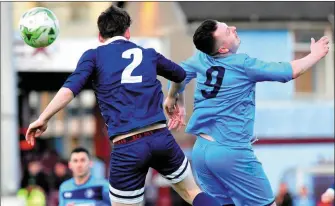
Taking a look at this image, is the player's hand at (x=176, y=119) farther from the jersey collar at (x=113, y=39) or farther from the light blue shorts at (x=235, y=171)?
the jersey collar at (x=113, y=39)

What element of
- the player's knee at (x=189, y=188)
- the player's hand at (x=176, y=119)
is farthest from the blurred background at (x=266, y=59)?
the player's knee at (x=189, y=188)

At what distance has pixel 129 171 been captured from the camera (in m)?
6.60

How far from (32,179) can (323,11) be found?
24.4 feet

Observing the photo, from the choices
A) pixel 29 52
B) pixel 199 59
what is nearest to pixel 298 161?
pixel 29 52

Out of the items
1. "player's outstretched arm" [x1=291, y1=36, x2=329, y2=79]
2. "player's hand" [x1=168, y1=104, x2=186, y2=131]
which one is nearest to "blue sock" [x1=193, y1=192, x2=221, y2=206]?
"player's hand" [x1=168, y1=104, x2=186, y2=131]

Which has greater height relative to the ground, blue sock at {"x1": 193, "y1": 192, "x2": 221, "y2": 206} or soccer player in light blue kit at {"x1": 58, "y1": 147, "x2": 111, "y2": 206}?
blue sock at {"x1": 193, "y1": 192, "x2": 221, "y2": 206}

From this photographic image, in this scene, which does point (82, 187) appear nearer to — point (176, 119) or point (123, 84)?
point (176, 119)

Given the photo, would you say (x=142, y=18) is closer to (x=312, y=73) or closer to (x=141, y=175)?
(x=312, y=73)

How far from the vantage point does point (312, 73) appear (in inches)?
849

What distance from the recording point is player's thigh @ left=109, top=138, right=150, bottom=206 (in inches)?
258

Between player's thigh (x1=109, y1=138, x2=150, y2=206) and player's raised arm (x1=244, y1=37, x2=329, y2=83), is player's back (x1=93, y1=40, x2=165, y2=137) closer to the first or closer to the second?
player's thigh (x1=109, y1=138, x2=150, y2=206)

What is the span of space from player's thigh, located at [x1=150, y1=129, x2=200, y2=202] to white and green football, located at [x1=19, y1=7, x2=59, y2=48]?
174 centimetres

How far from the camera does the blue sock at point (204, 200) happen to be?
6.82 metres

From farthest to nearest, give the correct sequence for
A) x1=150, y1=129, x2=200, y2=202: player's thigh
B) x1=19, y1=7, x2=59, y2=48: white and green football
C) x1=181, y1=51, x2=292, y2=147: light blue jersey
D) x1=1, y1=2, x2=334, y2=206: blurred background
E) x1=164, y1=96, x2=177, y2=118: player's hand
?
x1=1, y1=2, x2=334, y2=206: blurred background → x1=19, y1=7, x2=59, y2=48: white and green football → x1=164, y1=96, x2=177, y2=118: player's hand → x1=181, y1=51, x2=292, y2=147: light blue jersey → x1=150, y1=129, x2=200, y2=202: player's thigh
